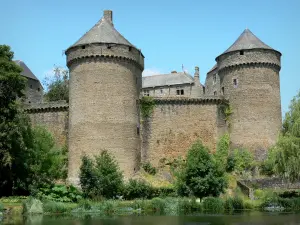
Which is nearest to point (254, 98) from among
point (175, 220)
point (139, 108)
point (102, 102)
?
point (139, 108)

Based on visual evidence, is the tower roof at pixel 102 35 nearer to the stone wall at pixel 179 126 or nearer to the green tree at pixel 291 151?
the stone wall at pixel 179 126

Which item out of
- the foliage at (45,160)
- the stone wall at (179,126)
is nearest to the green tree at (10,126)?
the foliage at (45,160)

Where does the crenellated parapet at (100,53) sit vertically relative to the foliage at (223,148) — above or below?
above

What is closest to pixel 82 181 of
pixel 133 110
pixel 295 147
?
pixel 133 110

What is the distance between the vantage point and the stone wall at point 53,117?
3700 centimetres

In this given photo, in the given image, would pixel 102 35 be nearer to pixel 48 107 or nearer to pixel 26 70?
pixel 48 107

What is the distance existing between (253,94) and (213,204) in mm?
12345

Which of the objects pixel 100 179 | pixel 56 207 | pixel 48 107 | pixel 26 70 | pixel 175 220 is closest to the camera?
pixel 175 220

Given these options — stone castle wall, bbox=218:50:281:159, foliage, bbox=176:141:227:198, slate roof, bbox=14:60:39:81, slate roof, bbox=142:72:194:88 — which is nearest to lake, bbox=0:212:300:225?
foliage, bbox=176:141:227:198

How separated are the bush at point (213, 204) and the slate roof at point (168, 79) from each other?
2710 centimetres

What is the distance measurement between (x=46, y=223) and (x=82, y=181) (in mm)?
9325

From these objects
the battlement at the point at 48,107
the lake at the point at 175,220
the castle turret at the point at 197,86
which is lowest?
the lake at the point at 175,220

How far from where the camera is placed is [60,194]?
2927 centimetres

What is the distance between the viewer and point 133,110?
115 feet
